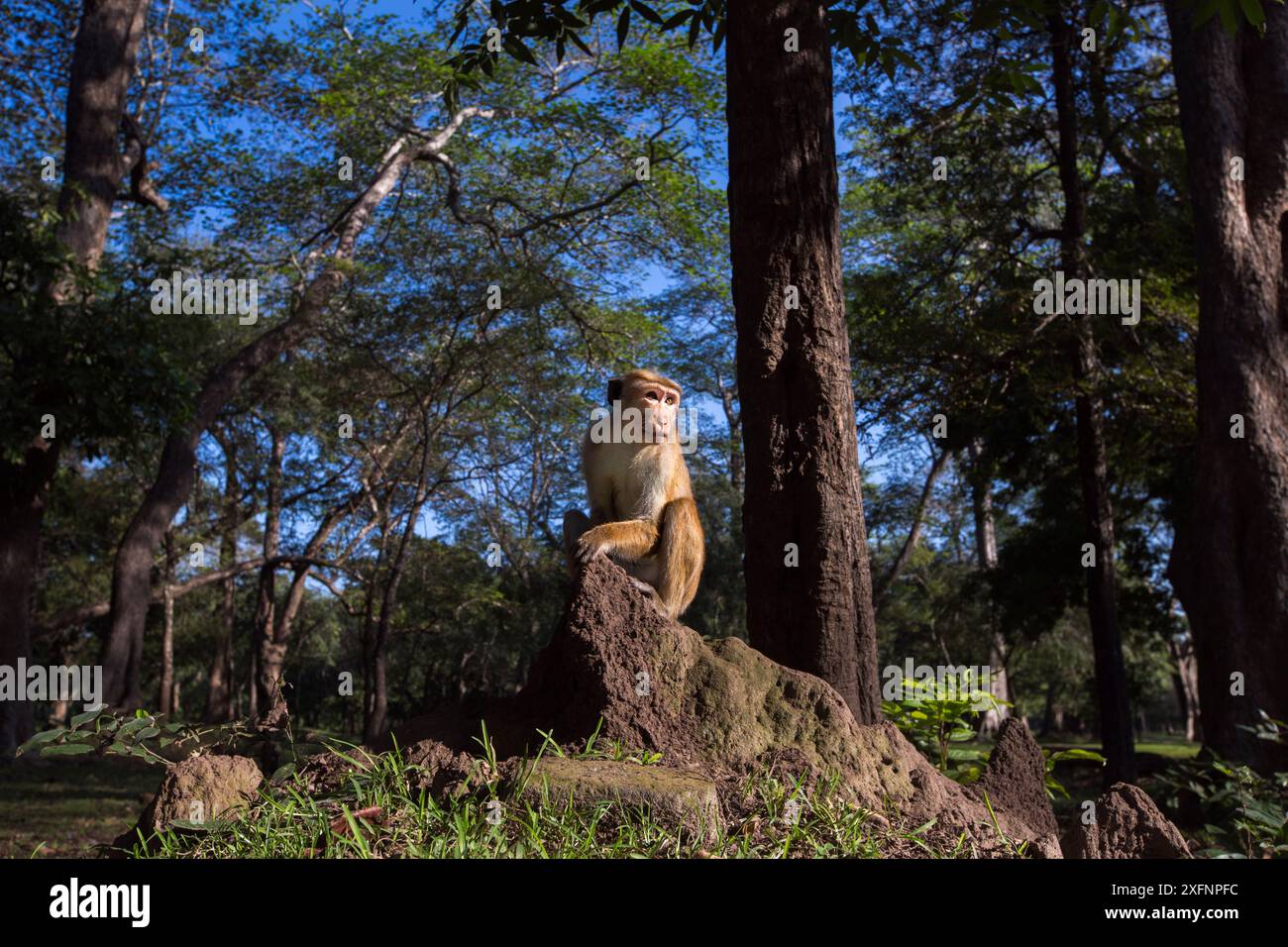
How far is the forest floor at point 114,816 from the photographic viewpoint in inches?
125

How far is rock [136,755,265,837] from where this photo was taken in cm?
349

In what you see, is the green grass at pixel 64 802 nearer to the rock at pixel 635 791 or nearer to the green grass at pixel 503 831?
the green grass at pixel 503 831

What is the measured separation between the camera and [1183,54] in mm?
10453

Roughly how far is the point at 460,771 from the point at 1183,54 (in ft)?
34.6

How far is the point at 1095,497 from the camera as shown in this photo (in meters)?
12.6

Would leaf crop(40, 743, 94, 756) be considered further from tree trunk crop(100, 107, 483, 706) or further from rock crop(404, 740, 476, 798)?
tree trunk crop(100, 107, 483, 706)

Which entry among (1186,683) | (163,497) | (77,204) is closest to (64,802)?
(163,497)

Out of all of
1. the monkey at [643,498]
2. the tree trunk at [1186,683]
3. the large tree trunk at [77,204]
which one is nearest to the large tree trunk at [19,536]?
the large tree trunk at [77,204]

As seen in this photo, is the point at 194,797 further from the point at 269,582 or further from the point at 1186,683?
the point at 1186,683

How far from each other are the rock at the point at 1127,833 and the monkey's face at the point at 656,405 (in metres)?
2.75

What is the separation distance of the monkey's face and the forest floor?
2479 mm

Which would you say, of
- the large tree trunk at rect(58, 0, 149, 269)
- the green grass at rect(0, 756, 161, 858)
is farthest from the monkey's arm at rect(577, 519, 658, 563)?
the large tree trunk at rect(58, 0, 149, 269)
